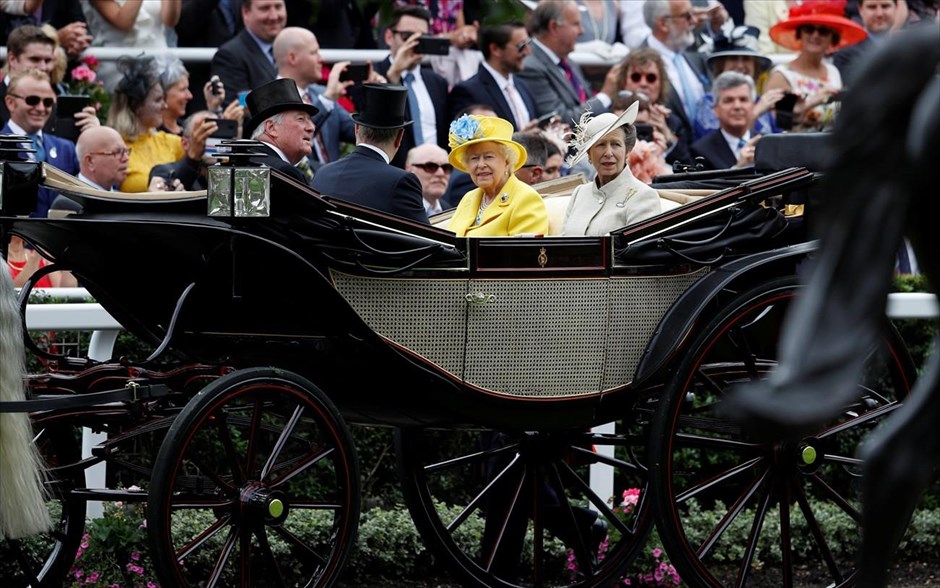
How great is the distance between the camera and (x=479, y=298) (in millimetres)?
5559

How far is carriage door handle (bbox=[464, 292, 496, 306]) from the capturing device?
5551 mm

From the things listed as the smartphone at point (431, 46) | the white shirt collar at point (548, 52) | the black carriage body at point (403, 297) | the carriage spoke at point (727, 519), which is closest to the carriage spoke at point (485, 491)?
the black carriage body at point (403, 297)

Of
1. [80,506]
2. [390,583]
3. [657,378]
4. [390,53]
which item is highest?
[390,53]

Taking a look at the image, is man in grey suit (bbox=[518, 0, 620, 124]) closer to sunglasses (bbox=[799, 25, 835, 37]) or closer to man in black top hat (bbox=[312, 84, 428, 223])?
sunglasses (bbox=[799, 25, 835, 37])

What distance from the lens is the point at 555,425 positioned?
581 cm

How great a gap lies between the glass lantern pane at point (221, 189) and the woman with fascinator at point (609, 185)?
1789 mm

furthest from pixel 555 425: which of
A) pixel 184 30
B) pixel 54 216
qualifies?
pixel 184 30

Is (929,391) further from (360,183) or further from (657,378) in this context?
(360,183)

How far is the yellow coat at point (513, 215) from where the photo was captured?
640cm

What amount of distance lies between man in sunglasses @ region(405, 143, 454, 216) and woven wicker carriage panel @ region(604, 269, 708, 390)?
9.47ft

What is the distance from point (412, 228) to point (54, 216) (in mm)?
1245

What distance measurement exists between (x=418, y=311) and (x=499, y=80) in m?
4.72

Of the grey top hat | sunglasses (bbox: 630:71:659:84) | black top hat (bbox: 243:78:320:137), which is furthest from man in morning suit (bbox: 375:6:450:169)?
black top hat (bbox: 243:78:320:137)

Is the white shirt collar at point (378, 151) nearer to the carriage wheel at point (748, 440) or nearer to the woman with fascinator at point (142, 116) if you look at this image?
the carriage wheel at point (748, 440)
